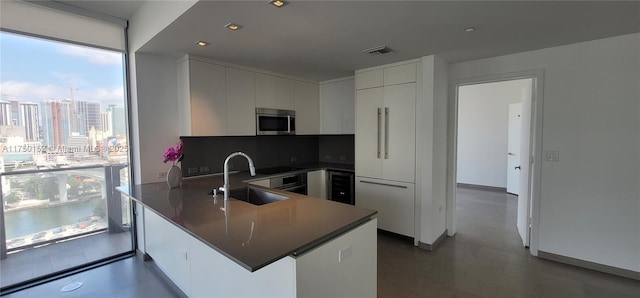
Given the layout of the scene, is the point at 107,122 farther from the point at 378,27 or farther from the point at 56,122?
the point at 378,27

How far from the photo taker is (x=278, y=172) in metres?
3.72

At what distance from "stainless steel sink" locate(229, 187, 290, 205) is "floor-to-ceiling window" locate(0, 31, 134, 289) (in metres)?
1.41

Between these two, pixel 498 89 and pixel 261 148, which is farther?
pixel 498 89

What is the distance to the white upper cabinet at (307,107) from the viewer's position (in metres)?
4.28

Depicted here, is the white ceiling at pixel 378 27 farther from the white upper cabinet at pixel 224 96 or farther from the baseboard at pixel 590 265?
the baseboard at pixel 590 265

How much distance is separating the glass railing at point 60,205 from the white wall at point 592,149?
467cm

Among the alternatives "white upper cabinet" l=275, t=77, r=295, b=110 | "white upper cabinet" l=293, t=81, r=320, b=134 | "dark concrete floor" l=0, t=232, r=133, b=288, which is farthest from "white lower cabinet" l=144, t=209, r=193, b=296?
"white upper cabinet" l=293, t=81, r=320, b=134

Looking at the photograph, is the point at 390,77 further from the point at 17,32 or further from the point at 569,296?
the point at 17,32

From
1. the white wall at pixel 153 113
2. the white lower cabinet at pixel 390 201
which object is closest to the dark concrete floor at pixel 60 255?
the white wall at pixel 153 113

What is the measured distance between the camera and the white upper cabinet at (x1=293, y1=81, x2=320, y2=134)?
4.28 m

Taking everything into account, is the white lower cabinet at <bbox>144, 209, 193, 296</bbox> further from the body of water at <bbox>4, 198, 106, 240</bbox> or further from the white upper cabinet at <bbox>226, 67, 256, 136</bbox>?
the white upper cabinet at <bbox>226, 67, 256, 136</bbox>

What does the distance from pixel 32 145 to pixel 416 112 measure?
3.88m

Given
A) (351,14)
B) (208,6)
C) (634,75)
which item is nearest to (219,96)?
(208,6)

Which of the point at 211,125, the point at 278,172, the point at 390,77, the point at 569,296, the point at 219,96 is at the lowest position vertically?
the point at 569,296
